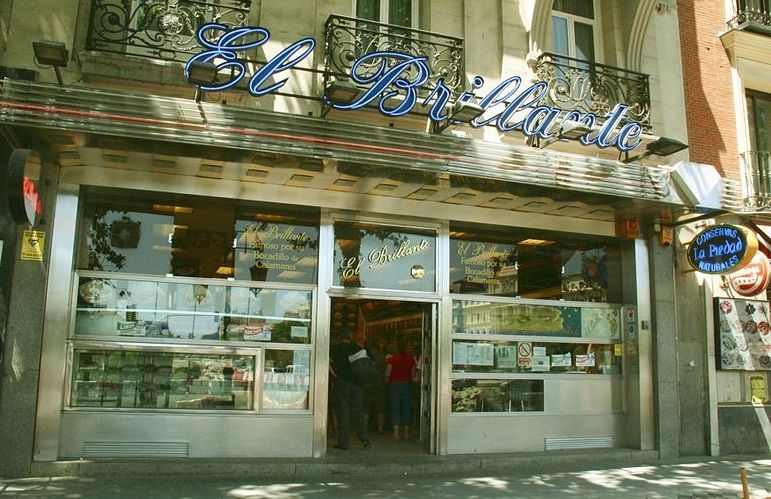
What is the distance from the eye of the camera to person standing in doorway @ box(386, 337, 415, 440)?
1245cm

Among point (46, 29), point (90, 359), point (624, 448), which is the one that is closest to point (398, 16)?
point (46, 29)

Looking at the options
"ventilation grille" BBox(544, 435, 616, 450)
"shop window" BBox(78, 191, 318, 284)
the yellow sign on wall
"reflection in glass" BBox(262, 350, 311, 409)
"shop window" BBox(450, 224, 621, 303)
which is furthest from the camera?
"shop window" BBox(450, 224, 621, 303)

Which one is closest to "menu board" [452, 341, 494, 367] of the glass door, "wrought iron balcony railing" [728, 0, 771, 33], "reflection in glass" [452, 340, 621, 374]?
"reflection in glass" [452, 340, 621, 374]

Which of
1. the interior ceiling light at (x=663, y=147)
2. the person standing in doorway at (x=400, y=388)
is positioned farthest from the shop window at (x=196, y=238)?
the interior ceiling light at (x=663, y=147)

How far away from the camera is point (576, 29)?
12.9m

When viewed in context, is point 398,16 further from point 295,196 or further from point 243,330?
point 243,330

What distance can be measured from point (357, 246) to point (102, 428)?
4.40 m

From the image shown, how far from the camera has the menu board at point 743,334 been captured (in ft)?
40.1

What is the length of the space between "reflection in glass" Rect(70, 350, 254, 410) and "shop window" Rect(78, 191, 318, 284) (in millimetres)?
1190

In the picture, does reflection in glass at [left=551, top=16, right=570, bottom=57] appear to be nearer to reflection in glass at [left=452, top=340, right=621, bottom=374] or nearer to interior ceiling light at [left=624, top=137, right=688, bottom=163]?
interior ceiling light at [left=624, top=137, right=688, bottom=163]

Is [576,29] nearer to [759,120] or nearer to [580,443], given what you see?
[759,120]

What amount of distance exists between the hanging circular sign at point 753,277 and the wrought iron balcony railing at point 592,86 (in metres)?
3.07

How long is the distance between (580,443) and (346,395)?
405 cm

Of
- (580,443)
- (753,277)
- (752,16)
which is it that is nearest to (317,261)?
(580,443)
